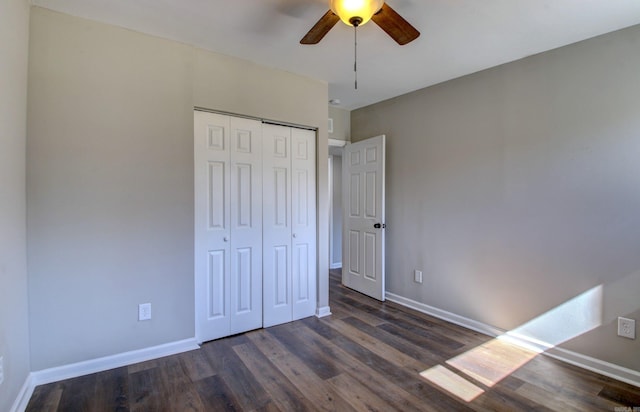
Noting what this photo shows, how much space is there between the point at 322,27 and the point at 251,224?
1757 mm

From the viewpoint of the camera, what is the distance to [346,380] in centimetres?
216

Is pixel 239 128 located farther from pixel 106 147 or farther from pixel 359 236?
pixel 359 236

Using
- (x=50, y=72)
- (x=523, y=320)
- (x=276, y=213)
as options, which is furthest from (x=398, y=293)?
(x=50, y=72)

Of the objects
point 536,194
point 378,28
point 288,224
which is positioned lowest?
point 288,224

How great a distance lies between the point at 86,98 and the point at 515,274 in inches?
142

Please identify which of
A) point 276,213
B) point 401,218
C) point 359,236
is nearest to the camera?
point 276,213

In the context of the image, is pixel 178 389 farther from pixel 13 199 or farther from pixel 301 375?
pixel 13 199

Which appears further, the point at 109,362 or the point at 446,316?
the point at 446,316

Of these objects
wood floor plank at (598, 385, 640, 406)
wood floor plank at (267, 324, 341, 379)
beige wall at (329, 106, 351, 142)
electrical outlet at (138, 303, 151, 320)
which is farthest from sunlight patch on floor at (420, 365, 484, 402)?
beige wall at (329, 106, 351, 142)

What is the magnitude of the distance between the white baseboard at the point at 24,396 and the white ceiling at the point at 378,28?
93.0 inches

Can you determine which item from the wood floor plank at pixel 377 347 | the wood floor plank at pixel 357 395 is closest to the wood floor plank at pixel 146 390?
the wood floor plank at pixel 357 395

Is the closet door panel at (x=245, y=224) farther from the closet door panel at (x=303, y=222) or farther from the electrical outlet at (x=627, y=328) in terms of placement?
the electrical outlet at (x=627, y=328)

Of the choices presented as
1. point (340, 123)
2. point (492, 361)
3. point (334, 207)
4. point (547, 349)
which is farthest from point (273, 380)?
point (334, 207)

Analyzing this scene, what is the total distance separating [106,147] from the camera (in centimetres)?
225
